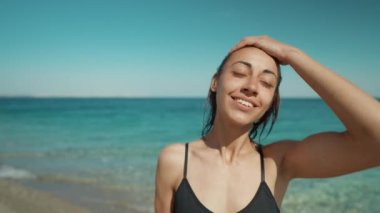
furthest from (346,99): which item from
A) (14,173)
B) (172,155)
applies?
(14,173)

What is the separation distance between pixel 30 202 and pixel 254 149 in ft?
23.0

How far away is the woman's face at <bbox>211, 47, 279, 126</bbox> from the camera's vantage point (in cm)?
232

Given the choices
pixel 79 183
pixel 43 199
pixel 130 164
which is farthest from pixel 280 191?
pixel 130 164

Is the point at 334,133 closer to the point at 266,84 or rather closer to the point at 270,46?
the point at 266,84

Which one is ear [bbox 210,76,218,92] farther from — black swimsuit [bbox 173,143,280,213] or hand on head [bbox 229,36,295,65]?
black swimsuit [bbox 173,143,280,213]

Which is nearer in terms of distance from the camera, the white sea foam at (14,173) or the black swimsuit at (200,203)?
the black swimsuit at (200,203)

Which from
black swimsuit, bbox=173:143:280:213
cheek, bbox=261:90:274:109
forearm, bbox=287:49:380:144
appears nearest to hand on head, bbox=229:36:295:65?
forearm, bbox=287:49:380:144

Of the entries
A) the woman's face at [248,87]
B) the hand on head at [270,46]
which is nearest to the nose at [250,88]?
the woman's face at [248,87]

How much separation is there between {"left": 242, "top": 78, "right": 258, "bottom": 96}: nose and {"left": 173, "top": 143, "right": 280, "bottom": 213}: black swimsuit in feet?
1.75

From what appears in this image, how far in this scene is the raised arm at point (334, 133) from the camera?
199 cm

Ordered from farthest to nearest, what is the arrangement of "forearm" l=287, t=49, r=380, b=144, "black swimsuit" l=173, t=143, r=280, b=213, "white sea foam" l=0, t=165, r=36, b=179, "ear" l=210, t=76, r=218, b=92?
"white sea foam" l=0, t=165, r=36, b=179 → "ear" l=210, t=76, r=218, b=92 → "black swimsuit" l=173, t=143, r=280, b=213 → "forearm" l=287, t=49, r=380, b=144

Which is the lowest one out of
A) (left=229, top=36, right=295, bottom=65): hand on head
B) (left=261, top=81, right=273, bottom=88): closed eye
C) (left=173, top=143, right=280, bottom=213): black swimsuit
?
(left=173, top=143, right=280, bottom=213): black swimsuit

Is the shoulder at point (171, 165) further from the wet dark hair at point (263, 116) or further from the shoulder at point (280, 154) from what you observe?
the shoulder at point (280, 154)

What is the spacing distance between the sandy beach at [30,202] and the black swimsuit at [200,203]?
6.04 m
